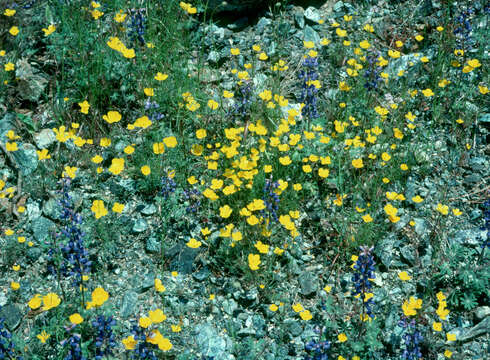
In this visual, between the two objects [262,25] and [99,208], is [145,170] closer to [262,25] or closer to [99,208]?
[99,208]

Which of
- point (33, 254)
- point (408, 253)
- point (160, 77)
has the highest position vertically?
point (160, 77)

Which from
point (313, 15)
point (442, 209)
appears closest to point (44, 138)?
point (313, 15)

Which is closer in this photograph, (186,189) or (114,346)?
(114,346)

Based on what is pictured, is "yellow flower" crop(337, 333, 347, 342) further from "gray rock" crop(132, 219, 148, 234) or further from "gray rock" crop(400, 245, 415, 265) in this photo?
"gray rock" crop(132, 219, 148, 234)

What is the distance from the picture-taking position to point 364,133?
539 centimetres

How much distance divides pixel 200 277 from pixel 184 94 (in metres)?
2.10

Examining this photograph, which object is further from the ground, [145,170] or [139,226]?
[145,170]

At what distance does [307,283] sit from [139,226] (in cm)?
165

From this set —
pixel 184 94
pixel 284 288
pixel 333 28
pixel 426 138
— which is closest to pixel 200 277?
pixel 284 288

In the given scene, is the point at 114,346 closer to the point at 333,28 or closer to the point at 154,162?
the point at 154,162

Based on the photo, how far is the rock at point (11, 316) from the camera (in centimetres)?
408

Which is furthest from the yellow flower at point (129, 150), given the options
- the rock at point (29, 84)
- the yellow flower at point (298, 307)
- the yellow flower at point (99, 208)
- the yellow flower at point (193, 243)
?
the yellow flower at point (298, 307)

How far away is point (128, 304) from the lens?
13.9ft

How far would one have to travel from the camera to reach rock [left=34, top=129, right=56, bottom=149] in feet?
17.7
